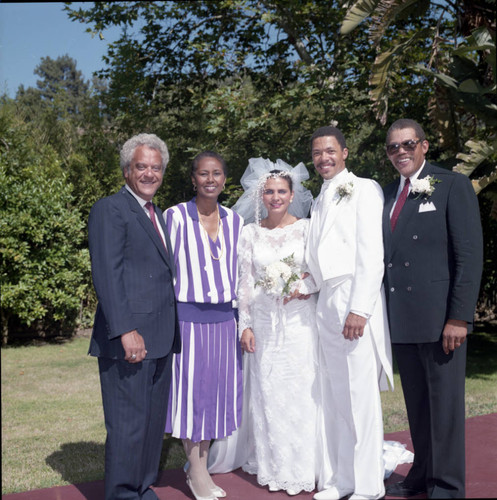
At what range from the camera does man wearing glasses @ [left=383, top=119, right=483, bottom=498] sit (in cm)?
380

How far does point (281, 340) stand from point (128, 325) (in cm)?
128

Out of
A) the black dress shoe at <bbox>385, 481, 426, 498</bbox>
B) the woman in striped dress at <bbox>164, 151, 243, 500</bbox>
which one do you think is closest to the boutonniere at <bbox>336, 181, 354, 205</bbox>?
the woman in striped dress at <bbox>164, 151, 243, 500</bbox>

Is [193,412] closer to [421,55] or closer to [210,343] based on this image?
[210,343]

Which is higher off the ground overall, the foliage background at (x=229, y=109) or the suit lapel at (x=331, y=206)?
the foliage background at (x=229, y=109)

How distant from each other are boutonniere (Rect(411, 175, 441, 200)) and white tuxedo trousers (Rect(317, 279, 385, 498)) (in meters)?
0.77

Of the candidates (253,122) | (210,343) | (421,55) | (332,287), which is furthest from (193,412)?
(421,55)

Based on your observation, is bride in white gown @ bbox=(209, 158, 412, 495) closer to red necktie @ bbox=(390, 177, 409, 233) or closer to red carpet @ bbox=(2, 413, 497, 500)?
red carpet @ bbox=(2, 413, 497, 500)

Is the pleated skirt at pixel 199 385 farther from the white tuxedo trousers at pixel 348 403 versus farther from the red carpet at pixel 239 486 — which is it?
the white tuxedo trousers at pixel 348 403

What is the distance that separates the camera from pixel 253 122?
9484 mm

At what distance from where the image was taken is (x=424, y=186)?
389cm

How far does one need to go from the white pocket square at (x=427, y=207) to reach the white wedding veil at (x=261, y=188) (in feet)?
3.48

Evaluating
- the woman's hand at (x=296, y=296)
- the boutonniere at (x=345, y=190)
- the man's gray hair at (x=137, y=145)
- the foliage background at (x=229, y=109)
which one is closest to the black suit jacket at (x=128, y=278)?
the man's gray hair at (x=137, y=145)

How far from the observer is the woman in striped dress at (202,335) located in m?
4.30

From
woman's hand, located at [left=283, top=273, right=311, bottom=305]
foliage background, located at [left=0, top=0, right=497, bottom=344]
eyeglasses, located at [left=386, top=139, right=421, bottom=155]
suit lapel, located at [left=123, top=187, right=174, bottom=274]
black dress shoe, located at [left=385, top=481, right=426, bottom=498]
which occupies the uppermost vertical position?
foliage background, located at [left=0, top=0, right=497, bottom=344]
